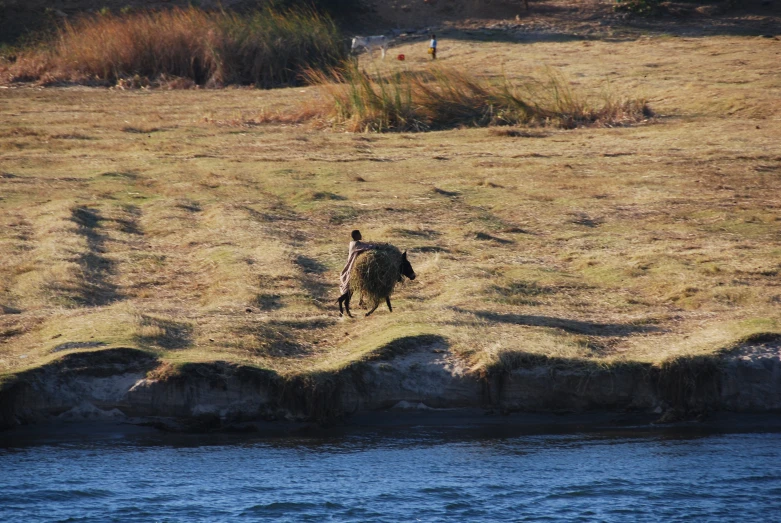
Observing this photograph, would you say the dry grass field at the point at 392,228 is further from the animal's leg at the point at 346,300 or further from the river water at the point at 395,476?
the river water at the point at 395,476

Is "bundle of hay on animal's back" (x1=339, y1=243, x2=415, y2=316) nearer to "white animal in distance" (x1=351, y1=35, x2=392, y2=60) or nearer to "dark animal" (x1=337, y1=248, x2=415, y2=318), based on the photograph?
"dark animal" (x1=337, y1=248, x2=415, y2=318)

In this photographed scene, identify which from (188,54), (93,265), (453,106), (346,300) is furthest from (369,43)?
(346,300)

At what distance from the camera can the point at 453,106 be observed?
28703 mm

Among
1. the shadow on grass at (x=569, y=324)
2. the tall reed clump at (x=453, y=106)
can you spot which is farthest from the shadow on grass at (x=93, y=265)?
the tall reed clump at (x=453, y=106)

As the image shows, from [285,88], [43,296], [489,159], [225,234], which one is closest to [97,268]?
[43,296]

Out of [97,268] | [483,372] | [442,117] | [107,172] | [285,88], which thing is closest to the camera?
[483,372]

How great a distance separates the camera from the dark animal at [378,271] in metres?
12.8

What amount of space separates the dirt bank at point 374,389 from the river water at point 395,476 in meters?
0.32

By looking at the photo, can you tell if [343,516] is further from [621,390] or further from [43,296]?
[43,296]

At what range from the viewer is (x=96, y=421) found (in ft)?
36.7

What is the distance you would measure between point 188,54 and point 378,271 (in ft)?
85.8

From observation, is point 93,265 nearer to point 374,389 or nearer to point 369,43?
point 374,389

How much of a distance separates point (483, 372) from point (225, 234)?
7.68 metres

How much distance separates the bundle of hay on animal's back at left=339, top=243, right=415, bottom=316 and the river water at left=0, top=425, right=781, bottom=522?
2.26 m
